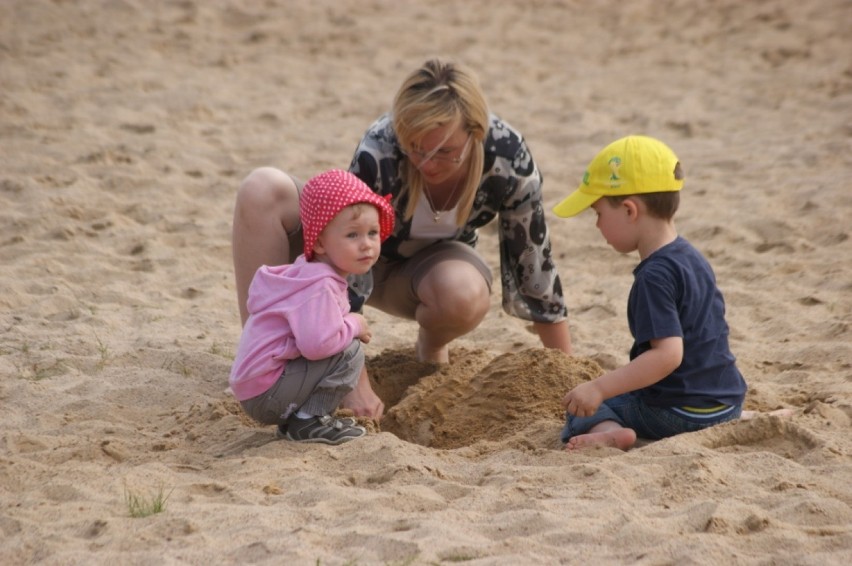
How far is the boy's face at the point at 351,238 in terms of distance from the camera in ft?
11.7

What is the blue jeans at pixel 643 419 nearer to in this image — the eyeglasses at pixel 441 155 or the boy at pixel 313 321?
the boy at pixel 313 321

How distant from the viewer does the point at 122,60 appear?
28.7ft

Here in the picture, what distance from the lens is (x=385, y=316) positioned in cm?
549

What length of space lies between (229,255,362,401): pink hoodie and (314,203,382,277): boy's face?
6 centimetres

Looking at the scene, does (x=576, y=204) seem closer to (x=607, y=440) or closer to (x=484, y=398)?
(x=607, y=440)

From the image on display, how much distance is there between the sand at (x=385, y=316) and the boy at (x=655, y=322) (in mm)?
111

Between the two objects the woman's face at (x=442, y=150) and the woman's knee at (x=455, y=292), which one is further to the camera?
the woman's knee at (x=455, y=292)

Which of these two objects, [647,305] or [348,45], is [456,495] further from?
[348,45]

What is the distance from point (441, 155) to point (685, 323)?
103 cm

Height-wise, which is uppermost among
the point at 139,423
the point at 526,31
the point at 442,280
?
the point at 526,31

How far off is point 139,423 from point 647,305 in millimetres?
1775

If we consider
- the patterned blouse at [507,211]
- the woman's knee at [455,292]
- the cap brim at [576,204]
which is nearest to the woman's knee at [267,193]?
the patterned blouse at [507,211]

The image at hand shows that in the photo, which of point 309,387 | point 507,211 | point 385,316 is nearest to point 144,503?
point 309,387

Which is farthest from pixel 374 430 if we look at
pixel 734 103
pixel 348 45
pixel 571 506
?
pixel 348 45
